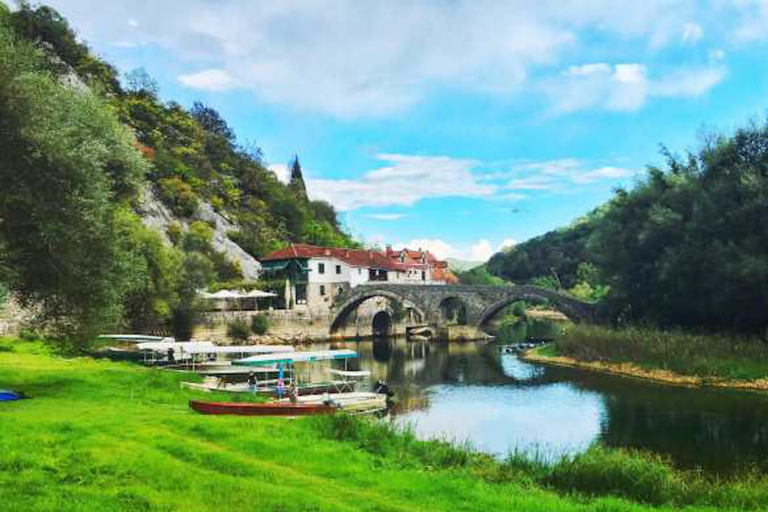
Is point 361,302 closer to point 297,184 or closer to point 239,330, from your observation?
point 239,330

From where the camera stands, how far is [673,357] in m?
44.3

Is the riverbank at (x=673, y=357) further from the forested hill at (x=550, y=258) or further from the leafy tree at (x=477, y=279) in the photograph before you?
the forested hill at (x=550, y=258)

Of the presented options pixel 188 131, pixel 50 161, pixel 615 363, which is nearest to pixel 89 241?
pixel 50 161

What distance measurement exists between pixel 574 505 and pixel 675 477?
5701 mm

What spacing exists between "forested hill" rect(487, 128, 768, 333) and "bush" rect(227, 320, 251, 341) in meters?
36.4

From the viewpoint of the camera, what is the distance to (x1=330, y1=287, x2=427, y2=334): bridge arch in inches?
3194

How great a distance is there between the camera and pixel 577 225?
162875 millimetres

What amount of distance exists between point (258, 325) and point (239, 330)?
243cm

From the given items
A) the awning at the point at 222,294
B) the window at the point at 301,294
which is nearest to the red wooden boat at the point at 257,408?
the awning at the point at 222,294

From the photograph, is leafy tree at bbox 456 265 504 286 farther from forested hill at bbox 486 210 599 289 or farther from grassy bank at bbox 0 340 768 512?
grassy bank at bbox 0 340 768 512

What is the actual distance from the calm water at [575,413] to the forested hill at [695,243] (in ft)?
28.7

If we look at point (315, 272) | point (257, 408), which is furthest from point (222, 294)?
point (257, 408)

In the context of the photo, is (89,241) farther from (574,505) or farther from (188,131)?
(188,131)

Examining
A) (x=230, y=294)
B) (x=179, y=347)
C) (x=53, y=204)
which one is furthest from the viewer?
(x=230, y=294)
